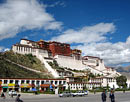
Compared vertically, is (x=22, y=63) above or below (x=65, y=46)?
below

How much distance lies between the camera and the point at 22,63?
278ft

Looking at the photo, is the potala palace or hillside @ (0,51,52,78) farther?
the potala palace

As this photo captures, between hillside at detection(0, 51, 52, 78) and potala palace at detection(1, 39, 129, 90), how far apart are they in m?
3.79

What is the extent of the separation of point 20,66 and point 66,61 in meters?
35.6

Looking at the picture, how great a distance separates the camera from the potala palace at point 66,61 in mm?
Answer: 79856

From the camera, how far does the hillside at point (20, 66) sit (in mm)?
68637

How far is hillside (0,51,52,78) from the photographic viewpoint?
6864 centimetres

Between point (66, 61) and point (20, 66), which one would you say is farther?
point (66, 61)

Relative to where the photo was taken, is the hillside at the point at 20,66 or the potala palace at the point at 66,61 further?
the potala palace at the point at 66,61

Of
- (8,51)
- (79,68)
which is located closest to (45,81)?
(8,51)

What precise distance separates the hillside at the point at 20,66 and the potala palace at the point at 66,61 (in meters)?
3.79

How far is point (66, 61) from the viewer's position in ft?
362

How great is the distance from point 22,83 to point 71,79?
22.1m

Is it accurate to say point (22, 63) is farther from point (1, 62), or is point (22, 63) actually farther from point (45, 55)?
point (45, 55)
